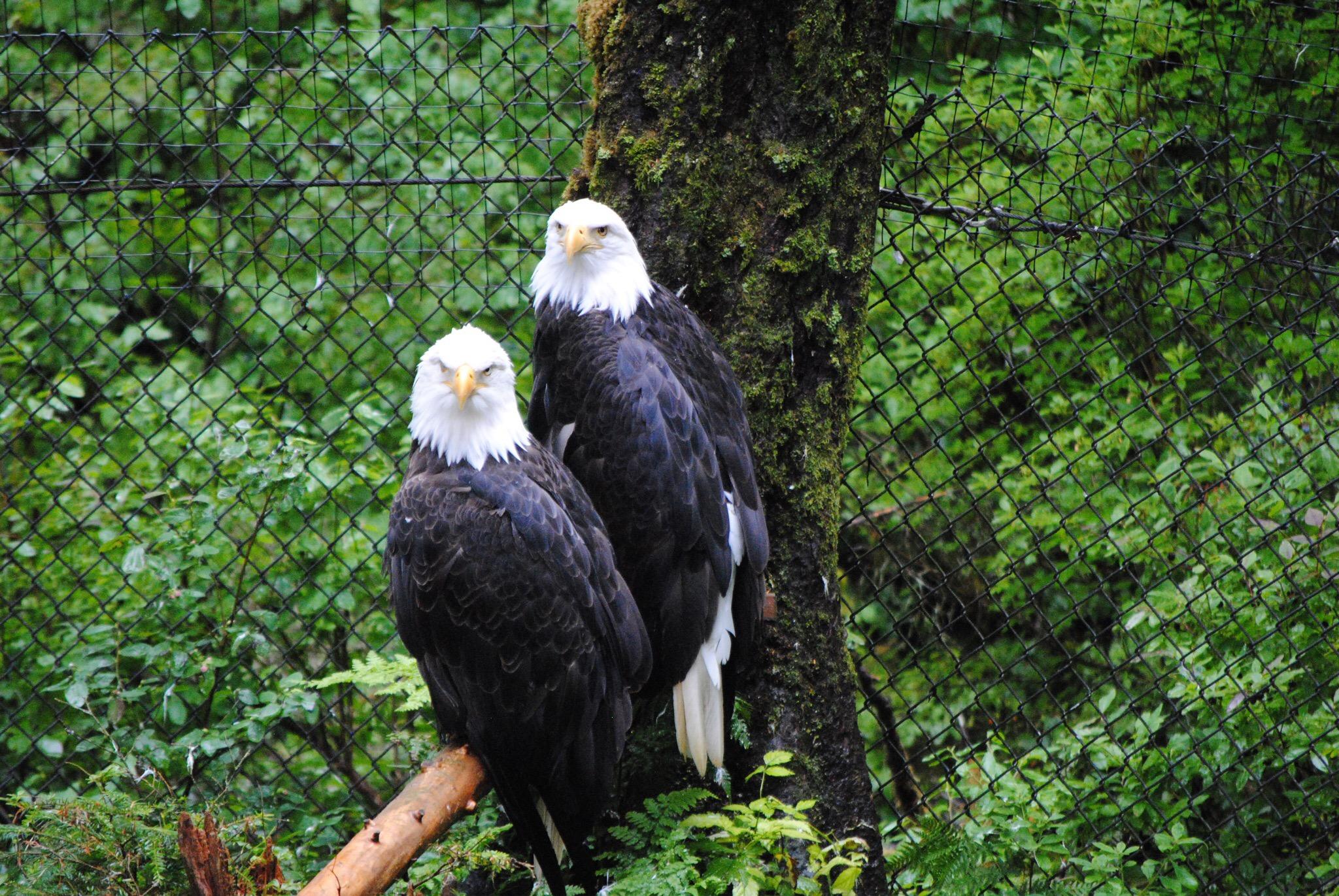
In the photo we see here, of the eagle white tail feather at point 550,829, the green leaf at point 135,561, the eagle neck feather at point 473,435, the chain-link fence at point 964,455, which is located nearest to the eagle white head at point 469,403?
the eagle neck feather at point 473,435

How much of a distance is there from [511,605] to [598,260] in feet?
3.05

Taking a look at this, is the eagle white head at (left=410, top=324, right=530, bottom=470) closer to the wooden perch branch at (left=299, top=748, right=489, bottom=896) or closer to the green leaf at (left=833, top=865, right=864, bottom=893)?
the wooden perch branch at (left=299, top=748, right=489, bottom=896)

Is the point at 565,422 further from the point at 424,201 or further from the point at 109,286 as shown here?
the point at 109,286

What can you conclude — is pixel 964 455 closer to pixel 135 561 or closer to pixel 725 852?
pixel 725 852

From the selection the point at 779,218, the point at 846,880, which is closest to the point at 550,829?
the point at 846,880

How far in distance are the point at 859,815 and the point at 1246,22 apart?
322 cm

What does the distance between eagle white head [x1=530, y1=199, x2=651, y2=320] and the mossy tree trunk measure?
24 cm

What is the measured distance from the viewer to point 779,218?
3117 millimetres

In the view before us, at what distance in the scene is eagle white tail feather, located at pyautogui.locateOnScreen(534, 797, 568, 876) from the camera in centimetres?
275

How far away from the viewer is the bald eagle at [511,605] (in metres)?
2.56

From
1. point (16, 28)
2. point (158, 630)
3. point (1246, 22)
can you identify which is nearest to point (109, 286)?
point (16, 28)

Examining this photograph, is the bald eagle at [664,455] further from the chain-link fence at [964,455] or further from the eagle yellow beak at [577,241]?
the chain-link fence at [964,455]

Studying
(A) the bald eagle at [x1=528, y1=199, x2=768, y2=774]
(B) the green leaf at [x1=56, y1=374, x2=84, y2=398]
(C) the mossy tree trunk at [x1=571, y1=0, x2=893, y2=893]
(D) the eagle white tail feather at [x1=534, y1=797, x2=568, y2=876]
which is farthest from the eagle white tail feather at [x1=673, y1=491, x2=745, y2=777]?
(B) the green leaf at [x1=56, y1=374, x2=84, y2=398]

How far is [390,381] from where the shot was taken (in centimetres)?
521
